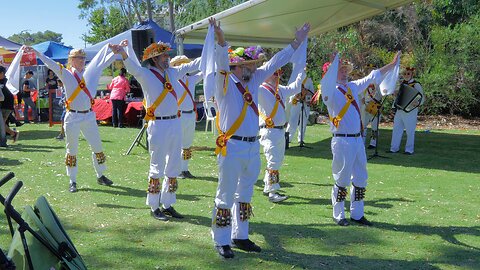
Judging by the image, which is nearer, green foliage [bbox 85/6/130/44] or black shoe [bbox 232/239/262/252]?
black shoe [bbox 232/239/262/252]

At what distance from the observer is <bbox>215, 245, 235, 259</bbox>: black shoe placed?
5621mm

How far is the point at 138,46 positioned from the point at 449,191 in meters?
7.20

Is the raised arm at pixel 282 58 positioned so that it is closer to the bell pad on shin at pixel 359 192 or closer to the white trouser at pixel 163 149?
the white trouser at pixel 163 149

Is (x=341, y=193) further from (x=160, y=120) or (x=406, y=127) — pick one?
(x=406, y=127)

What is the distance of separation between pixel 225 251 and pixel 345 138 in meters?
2.11

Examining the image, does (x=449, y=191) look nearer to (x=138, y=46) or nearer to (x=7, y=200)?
(x=138, y=46)

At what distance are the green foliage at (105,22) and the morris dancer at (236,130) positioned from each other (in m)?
47.0

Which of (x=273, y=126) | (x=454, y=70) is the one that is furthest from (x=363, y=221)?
(x=454, y=70)

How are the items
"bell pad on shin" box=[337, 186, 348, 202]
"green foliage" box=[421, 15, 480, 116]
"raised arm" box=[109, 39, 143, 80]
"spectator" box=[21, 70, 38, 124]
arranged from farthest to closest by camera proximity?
"green foliage" box=[421, 15, 480, 116] → "spectator" box=[21, 70, 38, 124] → "bell pad on shin" box=[337, 186, 348, 202] → "raised arm" box=[109, 39, 143, 80]

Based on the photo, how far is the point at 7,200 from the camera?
8.30ft

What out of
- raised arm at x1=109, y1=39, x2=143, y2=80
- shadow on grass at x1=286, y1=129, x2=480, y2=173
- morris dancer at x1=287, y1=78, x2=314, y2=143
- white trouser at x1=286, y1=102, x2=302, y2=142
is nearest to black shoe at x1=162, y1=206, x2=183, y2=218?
raised arm at x1=109, y1=39, x2=143, y2=80

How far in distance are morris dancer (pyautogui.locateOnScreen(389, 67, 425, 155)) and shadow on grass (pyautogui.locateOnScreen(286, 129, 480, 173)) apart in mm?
291

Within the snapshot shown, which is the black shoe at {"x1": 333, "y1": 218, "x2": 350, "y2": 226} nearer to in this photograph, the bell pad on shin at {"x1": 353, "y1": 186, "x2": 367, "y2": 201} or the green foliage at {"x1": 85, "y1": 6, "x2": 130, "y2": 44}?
the bell pad on shin at {"x1": 353, "y1": 186, "x2": 367, "y2": 201}

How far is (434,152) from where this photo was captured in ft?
44.5
